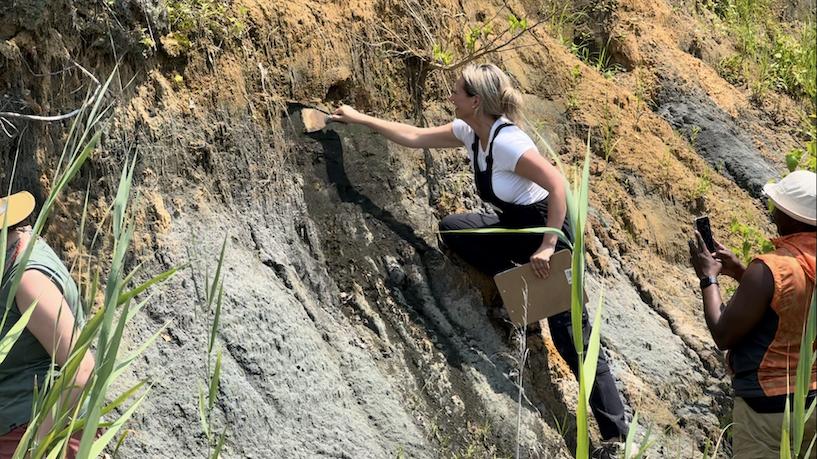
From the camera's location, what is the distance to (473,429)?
15.0 ft

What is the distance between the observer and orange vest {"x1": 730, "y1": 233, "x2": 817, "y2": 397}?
3.08 meters

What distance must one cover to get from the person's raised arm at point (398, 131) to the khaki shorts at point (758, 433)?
2.09 m

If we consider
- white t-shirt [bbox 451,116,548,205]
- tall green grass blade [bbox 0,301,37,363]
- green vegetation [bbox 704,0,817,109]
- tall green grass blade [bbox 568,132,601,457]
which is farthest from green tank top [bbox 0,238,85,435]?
green vegetation [bbox 704,0,817,109]

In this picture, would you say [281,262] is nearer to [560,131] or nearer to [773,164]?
[560,131]

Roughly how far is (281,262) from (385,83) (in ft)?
5.08

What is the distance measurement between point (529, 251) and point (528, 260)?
0.08m

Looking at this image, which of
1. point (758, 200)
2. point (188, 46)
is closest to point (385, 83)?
point (188, 46)

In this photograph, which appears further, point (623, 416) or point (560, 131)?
point (560, 131)

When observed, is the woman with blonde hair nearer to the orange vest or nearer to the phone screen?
the phone screen

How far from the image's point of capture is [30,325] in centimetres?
249

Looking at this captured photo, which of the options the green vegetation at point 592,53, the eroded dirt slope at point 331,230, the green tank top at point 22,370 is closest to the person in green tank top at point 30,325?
the green tank top at point 22,370

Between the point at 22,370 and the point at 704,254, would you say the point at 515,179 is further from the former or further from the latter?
the point at 22,370

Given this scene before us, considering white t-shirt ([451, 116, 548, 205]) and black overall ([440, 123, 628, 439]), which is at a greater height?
white t-shirt ([451, 116, 548, 205])

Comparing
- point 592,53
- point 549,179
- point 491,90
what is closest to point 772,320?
point 549,179
